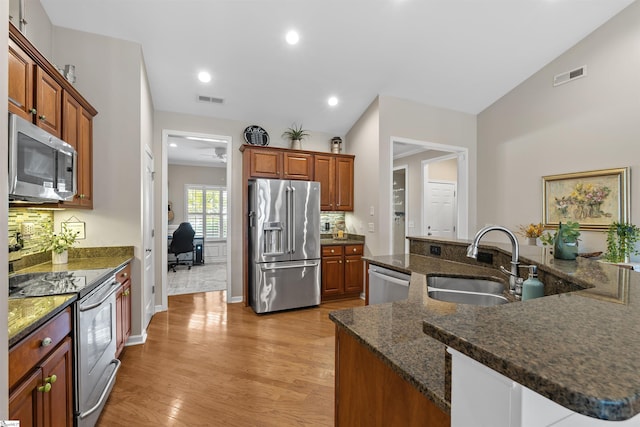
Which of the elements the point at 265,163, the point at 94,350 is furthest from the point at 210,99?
the point at 94,350

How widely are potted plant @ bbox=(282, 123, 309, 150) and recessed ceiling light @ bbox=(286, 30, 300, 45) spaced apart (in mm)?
1495

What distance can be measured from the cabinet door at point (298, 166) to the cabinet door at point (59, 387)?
Answer: 3.12 m

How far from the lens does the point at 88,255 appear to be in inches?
106

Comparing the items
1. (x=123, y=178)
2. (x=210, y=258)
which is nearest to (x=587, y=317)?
(x=123, y=178)

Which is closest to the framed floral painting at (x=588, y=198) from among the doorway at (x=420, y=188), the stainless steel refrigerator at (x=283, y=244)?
the doorway at (x=420, y=188)

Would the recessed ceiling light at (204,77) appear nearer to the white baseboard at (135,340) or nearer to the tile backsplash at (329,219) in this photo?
the tile backsplash at (329,219)

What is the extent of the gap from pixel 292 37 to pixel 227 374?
3.26 metres

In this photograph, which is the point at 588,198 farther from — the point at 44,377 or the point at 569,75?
the point at 44,377

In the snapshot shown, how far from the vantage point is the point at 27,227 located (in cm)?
227

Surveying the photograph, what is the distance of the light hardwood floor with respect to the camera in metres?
1.92

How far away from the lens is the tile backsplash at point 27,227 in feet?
6.85

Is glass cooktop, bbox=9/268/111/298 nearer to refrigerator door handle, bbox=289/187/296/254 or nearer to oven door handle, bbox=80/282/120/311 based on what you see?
oven door handle, bbox=80/282/120/311

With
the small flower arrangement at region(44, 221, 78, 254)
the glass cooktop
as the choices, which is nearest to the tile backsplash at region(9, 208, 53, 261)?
the small flower arrangement at region(44, 221, 78, 254)

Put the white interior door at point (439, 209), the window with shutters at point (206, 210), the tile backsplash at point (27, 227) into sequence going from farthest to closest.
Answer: the window with shutters at point (206, 210) < the white interior door at point (439, 209) < the tile backsplash at point (27, 227)
